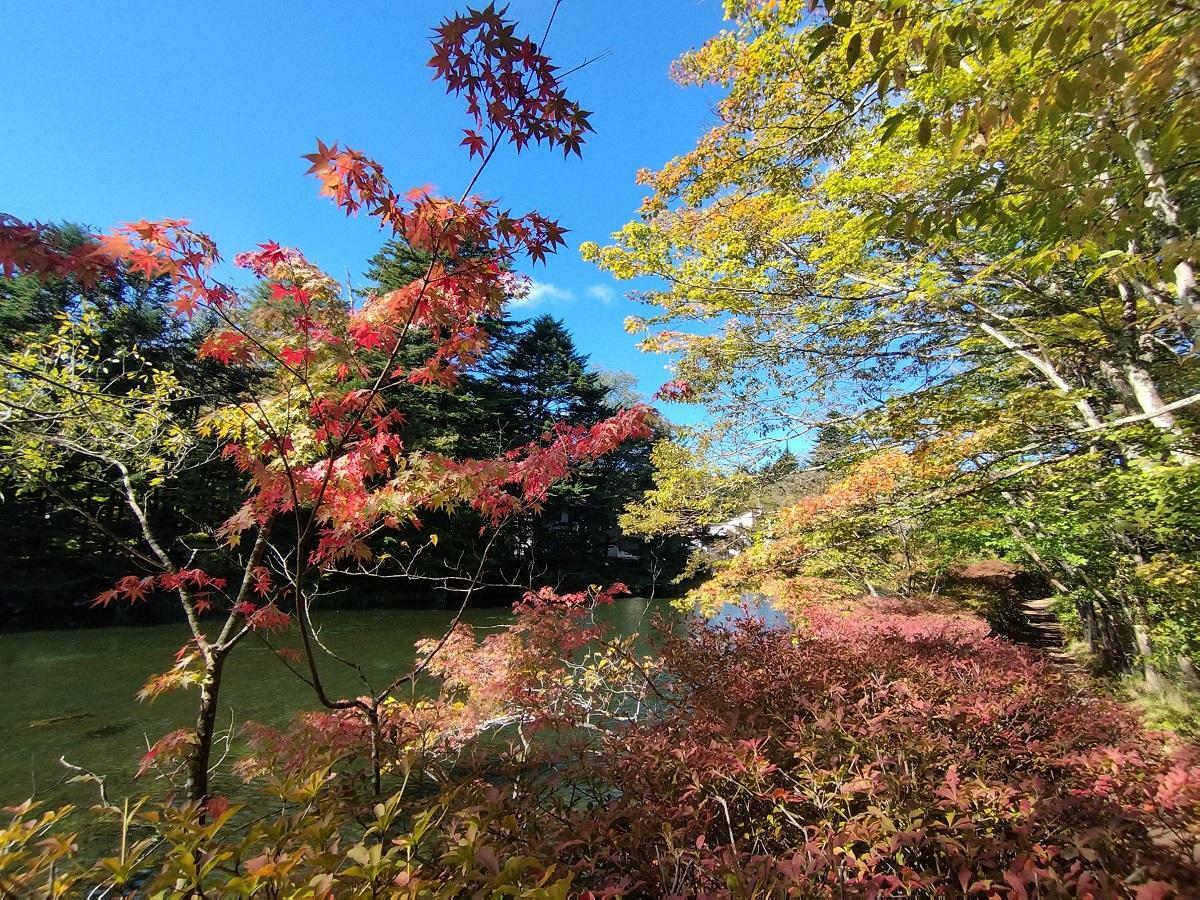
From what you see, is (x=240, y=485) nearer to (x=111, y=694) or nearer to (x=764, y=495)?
(x=111, y=694)

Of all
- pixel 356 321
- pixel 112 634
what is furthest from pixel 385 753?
pixel 112 634

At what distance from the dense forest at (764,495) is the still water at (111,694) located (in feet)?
0.69

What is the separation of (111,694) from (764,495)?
10401mm

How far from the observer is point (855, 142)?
4930mm

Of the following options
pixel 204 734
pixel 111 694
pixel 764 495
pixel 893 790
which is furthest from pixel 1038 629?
pixel 111 694

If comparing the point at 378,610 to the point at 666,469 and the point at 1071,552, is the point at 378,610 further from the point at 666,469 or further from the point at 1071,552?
the point at 1071,552

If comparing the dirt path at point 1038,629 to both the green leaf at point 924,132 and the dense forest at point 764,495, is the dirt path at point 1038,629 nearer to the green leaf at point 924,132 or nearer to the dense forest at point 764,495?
the dense forest at point 764,495

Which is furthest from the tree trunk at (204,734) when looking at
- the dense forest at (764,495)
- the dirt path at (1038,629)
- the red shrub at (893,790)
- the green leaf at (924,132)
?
the dirt path at (1038,629)

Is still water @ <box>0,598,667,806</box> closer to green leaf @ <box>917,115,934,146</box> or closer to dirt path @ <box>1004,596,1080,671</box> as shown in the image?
green leaf @ <box>917,115,934,146</box>

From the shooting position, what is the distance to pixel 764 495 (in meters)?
9.14

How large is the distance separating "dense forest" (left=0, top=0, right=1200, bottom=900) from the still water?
21cm

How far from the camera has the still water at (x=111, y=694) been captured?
16.5 ft

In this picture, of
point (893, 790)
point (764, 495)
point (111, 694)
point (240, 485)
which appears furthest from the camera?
point (240, 485)

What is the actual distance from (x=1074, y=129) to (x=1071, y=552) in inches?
147
